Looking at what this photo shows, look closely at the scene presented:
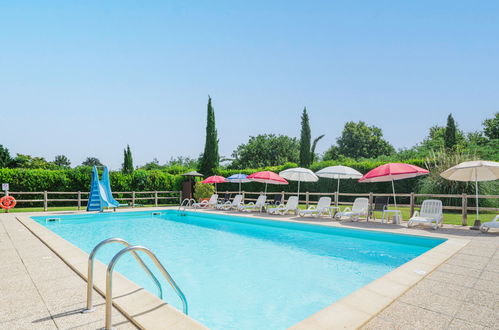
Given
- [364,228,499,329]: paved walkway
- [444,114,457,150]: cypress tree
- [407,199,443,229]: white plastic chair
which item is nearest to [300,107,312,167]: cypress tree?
[444,114,457,150]: cypress tree

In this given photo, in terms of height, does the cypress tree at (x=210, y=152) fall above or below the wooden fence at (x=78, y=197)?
above

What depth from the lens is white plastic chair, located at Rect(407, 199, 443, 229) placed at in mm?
7750

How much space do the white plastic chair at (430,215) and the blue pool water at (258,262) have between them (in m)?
1.10

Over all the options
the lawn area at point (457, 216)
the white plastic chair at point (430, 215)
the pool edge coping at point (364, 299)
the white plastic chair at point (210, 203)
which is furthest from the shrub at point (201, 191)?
the pool edge coping at point (364, 299)

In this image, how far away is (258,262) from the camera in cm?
611

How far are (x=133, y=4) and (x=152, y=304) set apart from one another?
33.6 ft

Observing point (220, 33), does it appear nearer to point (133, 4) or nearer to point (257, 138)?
point (133, 4)

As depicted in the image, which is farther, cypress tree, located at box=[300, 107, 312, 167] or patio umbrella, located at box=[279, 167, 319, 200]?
cypress tree, located at box=[300, 107, 312, 167]

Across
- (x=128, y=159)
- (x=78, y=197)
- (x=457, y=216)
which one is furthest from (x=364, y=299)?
(x=128, y=159)

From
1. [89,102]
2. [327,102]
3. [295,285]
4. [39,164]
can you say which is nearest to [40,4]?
[89,102]

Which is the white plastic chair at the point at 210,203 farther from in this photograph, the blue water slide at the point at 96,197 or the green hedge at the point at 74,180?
the green hedge at the point at 74,180

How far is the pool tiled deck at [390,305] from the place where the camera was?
2.44m

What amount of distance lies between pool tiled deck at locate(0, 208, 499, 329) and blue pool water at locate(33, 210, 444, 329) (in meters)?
1.30

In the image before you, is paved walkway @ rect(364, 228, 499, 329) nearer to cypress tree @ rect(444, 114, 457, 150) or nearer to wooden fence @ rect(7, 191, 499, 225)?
wooden fence @ rect(7, 191, 499, 225)
